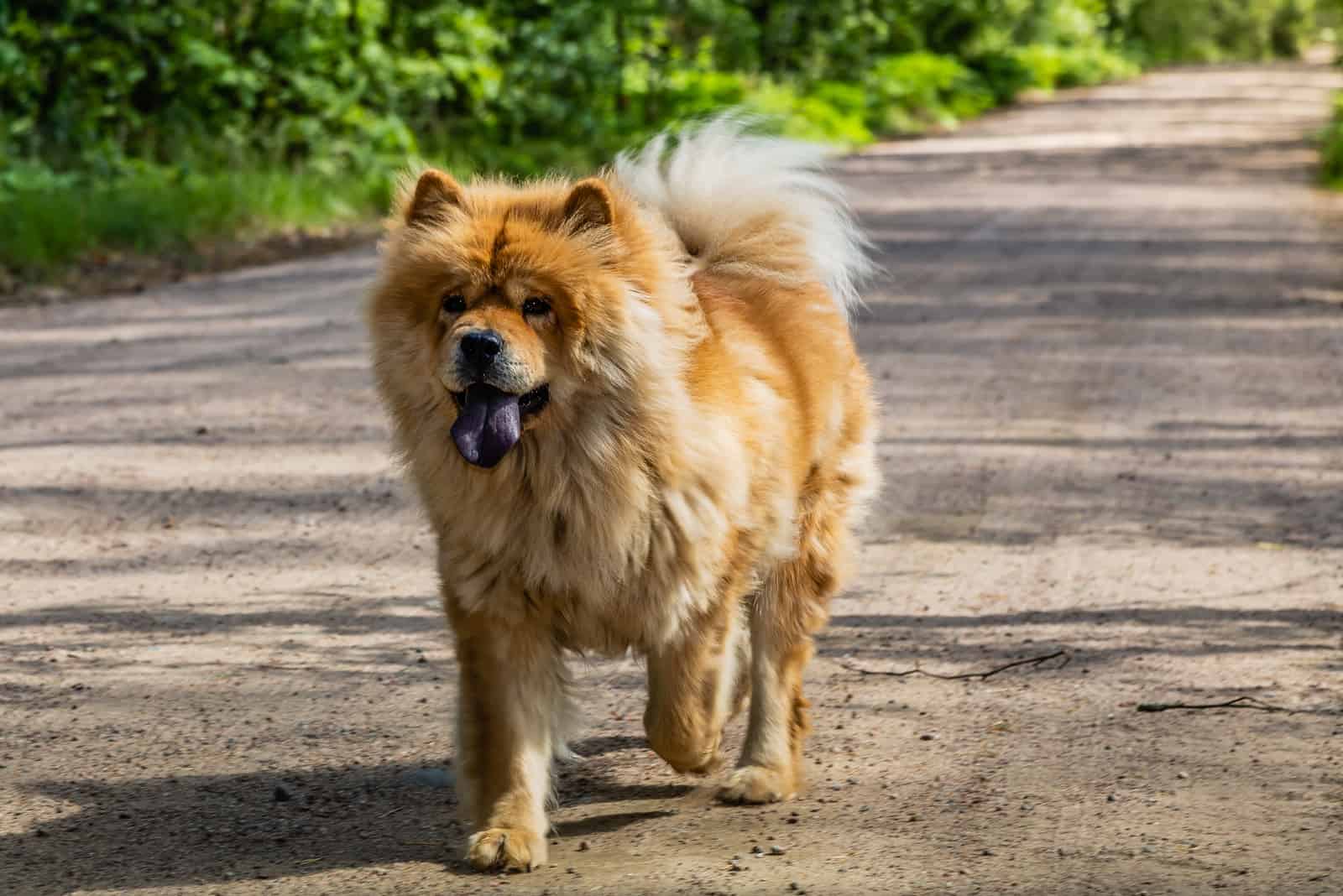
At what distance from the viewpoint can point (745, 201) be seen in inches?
207

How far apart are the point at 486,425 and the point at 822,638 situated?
2506 millimetres

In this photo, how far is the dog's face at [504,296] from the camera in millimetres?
4012

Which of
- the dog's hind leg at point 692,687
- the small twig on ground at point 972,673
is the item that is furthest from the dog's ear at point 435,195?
the small twig on ground at point 972,673

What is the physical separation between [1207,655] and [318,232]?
43.8 feet

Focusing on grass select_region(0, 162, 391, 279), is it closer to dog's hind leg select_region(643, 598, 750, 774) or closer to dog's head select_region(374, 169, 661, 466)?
dog's head select_region(374, 169, 661, 466)

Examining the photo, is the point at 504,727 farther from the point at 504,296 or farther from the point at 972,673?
the point at 972,673

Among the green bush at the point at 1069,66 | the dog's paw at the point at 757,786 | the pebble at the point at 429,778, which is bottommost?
the pebble at the point at 429,778

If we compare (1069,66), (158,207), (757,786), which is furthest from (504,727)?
(1069,66)

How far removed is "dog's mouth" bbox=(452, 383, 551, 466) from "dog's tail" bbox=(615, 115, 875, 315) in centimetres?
126

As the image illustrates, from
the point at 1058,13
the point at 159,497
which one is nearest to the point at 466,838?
the point at 159,497

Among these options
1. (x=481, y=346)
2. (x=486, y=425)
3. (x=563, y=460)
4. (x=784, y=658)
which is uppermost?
(x=481, y=346)

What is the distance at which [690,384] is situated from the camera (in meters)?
4.38

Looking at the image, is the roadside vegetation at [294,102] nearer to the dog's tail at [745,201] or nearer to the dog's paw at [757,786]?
the dog's tail at [745,201]

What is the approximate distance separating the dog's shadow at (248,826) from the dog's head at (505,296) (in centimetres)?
105
